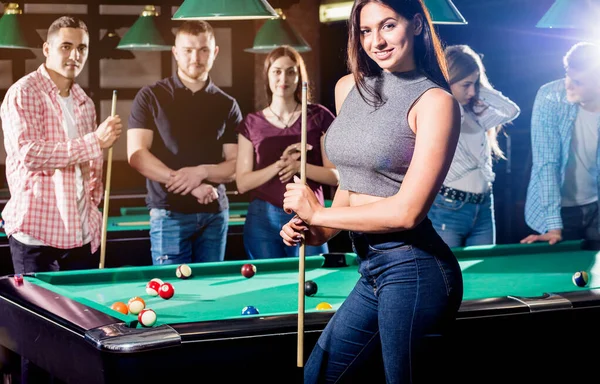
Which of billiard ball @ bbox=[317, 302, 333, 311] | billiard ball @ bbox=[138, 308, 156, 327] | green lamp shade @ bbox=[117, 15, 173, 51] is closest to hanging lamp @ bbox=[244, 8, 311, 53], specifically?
green lamp shade @ bbox=[117, 15, 173, 51]

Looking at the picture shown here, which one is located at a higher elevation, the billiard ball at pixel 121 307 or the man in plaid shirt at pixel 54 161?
the man in plaid shirt at pixel 54 161

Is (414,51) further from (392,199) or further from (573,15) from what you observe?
(573,15)

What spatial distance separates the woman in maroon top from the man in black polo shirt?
0.67 feet

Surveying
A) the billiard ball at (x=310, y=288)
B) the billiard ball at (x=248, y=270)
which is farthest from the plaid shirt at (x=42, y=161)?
the billiard ball at (x=310, y=288)

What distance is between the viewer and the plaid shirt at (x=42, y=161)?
384cm

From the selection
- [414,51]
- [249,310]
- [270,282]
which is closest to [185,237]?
[270,282]

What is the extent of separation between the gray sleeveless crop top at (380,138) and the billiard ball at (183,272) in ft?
4.33

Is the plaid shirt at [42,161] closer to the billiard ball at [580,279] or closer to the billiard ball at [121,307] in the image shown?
the billiard ball at [121,307]

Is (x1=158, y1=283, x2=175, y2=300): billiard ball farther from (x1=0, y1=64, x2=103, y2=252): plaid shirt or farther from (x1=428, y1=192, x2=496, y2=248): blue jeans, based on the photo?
(x1=428, y1=192, x2=496, y2=248): blue jeans

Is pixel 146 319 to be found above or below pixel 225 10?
below

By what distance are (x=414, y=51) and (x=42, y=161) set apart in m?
2.30

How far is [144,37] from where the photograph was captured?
18.7 ft

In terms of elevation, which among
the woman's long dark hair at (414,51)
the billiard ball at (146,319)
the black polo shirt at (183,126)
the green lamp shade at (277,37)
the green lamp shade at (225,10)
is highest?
the green lamp shade at (277,37)

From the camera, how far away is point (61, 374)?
2441 millimetres
